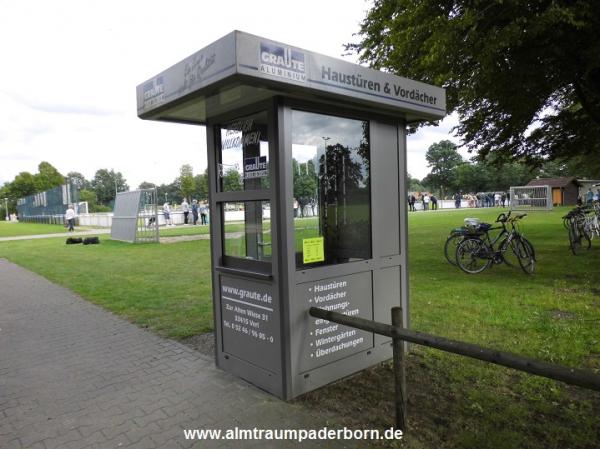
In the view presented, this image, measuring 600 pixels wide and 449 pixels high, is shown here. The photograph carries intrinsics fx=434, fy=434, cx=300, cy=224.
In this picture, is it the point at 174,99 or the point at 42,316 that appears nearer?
the point at 174,99

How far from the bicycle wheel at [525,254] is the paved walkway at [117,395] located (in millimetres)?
6363

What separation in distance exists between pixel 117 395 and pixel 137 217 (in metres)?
14.4

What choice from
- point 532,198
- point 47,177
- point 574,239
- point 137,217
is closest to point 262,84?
point 574,239

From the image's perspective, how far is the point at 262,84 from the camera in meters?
2.80

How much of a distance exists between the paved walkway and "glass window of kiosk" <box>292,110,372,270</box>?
3.96 ft

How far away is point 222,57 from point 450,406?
2.92 meters

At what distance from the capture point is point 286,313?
334 centimetres

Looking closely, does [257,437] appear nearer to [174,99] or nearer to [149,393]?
[149,393]

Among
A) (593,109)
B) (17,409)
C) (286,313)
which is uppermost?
(593,109)

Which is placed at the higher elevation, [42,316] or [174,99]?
[174,99]

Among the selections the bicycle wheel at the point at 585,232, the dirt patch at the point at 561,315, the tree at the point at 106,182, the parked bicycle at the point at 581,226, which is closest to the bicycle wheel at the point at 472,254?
the dirt patch at the point at 561,315

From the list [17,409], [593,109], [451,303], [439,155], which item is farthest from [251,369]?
[439,155]

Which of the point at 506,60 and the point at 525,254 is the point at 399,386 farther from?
the point at 506,60
